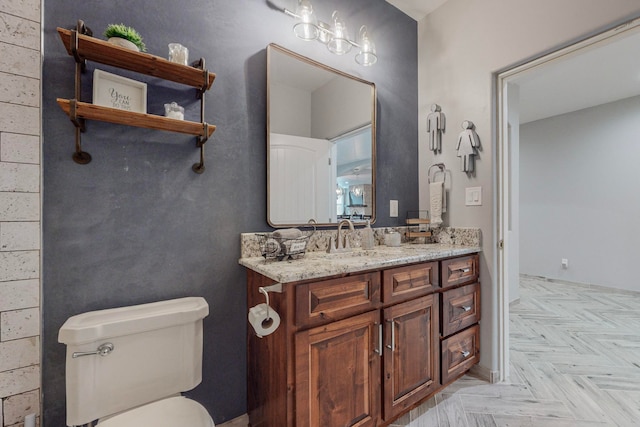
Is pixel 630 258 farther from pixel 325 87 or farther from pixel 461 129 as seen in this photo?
pixel 325 87

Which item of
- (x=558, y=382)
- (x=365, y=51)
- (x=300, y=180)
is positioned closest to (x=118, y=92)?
(x=300, y=180)

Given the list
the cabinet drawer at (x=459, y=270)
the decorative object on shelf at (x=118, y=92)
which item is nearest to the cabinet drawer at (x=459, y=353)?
the cabinet drawer at (x=459, y=270)

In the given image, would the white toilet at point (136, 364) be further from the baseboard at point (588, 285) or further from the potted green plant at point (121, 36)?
the baseboard at point (588, 285)

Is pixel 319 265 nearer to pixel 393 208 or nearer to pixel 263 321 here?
pixel 263 321

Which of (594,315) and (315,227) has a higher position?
(315,227)

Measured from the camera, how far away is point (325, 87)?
1.78m

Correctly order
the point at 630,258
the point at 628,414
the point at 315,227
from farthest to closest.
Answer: the point at 630,258 < the point at 315,227 < the point at 628,414

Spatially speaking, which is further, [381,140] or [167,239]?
[381,140]

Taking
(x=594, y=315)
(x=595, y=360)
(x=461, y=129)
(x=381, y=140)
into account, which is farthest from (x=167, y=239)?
(x=594, y=315)

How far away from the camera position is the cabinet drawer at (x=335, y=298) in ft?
3.57

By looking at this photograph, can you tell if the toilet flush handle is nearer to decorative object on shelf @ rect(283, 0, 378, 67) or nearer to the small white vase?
the small white vase

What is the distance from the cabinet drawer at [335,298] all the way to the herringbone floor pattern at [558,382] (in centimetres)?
83

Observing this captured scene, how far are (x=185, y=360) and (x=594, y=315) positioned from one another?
3.95 m

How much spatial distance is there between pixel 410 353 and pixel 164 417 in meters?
1.14
